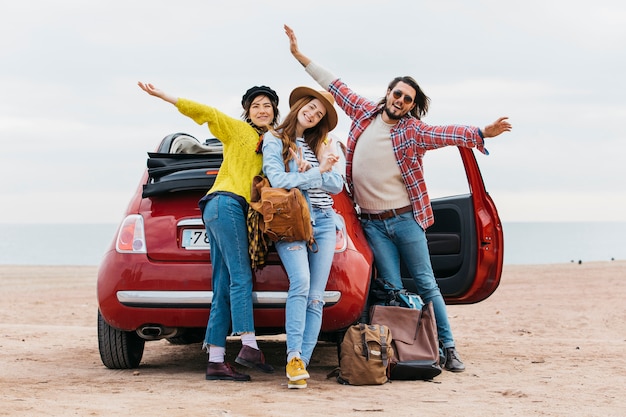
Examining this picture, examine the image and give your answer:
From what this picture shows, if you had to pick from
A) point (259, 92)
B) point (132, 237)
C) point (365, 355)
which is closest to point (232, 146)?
point (259, 92)

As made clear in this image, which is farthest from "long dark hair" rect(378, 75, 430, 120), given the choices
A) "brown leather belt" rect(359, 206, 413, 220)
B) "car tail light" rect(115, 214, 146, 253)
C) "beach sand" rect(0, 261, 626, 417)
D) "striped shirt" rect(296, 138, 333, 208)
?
"car tail light" rect(115, 214, 146, 253)

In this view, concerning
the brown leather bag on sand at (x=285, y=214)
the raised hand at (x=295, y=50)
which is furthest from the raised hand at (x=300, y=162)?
the raised hand at (x=295, y=50)

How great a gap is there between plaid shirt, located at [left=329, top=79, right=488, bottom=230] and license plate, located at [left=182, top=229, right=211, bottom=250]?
132 cm

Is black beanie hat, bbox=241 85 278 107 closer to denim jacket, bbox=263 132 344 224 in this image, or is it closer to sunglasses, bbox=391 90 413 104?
denim jacket, bbox=263 132 344 224

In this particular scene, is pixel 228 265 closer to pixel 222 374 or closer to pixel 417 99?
pixel 222 374

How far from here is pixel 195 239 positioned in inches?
225

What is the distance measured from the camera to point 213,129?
5.62 m

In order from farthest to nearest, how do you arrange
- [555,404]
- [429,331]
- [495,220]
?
[495,220] → [429,331] → [555,404]

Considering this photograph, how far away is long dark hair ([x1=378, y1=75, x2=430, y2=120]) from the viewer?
6375 millimetres

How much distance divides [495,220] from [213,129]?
2485mm

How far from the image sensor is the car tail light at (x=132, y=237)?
5664mm

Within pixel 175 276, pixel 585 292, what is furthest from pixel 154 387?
pixel 585 292

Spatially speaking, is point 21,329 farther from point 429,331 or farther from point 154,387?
point 429,331

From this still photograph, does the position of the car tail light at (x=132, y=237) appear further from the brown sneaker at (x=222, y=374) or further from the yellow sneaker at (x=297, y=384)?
the yellow sneaker at (x=297, y=384)
